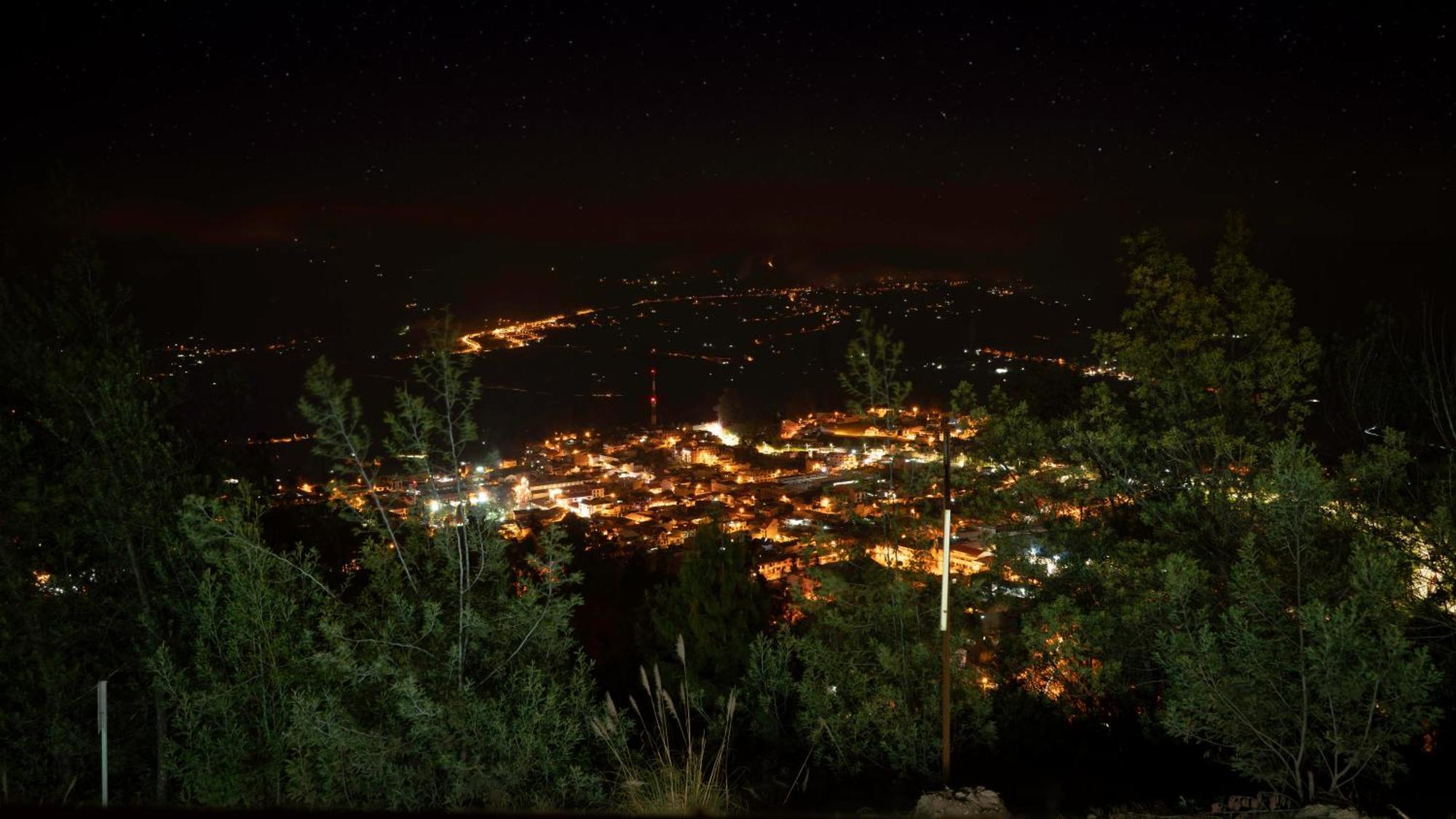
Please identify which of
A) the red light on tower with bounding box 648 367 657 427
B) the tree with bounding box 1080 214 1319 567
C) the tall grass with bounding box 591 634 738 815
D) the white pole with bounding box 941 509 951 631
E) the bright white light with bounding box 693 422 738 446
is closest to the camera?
the tall grass with bounding box 591 634 738 815

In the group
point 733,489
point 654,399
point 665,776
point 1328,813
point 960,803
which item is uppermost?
point 665,776

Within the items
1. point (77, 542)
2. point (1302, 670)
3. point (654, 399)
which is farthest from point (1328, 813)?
point (654, 399)

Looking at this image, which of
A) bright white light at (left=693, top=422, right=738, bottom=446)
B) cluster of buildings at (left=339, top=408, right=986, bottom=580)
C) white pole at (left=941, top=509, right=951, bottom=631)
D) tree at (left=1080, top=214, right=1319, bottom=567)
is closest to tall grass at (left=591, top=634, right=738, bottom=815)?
white pole at (left=941, top=509, right=951, bottom=631)

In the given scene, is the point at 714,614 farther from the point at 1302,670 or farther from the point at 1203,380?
the point at 1203,380

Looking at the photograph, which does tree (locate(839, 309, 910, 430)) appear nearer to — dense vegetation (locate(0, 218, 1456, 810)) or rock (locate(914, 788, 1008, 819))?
dense vegetation (locate(0, 218, 1456, 810))

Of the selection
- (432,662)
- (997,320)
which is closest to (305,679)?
(432,662)

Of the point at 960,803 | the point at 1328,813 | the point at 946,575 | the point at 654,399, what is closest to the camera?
the point at 1328,813
